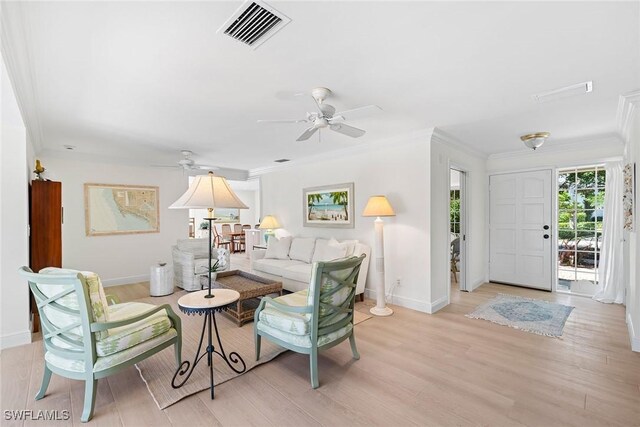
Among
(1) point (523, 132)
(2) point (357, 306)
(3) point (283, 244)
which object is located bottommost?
(2) point (357, 306)

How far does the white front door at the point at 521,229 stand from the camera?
16.1ft

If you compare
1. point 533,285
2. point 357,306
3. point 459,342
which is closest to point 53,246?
point 357,306

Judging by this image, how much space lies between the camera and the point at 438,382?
232 cm

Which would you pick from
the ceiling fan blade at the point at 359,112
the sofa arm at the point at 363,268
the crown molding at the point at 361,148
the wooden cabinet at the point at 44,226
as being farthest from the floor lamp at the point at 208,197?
the crown molding at the point at 361,148

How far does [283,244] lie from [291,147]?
1.82 m

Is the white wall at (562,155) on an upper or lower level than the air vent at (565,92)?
lower

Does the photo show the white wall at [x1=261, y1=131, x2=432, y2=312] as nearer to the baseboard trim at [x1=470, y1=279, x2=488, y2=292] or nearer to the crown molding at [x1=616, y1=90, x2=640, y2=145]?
the baseboard trim at [x1=470, y1=279, x2=488, y2=292]

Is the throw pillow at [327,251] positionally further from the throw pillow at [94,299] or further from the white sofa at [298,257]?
the throw pillow at [94,299]

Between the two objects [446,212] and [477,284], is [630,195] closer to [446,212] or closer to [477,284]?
[446,212]

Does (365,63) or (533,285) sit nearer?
(365,63)

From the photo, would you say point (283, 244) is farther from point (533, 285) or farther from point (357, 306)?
point (533, 285)

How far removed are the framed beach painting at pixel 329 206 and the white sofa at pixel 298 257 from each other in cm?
38

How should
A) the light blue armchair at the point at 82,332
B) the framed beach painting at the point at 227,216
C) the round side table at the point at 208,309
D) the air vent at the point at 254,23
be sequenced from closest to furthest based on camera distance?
the air vent at the point at 254,23 < the light blue armchair at the point at 82,332 < the round side table at the point at 208,309 < the framed beach painting at the point at 227,216

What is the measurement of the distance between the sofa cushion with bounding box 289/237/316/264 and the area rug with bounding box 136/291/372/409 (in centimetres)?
163
